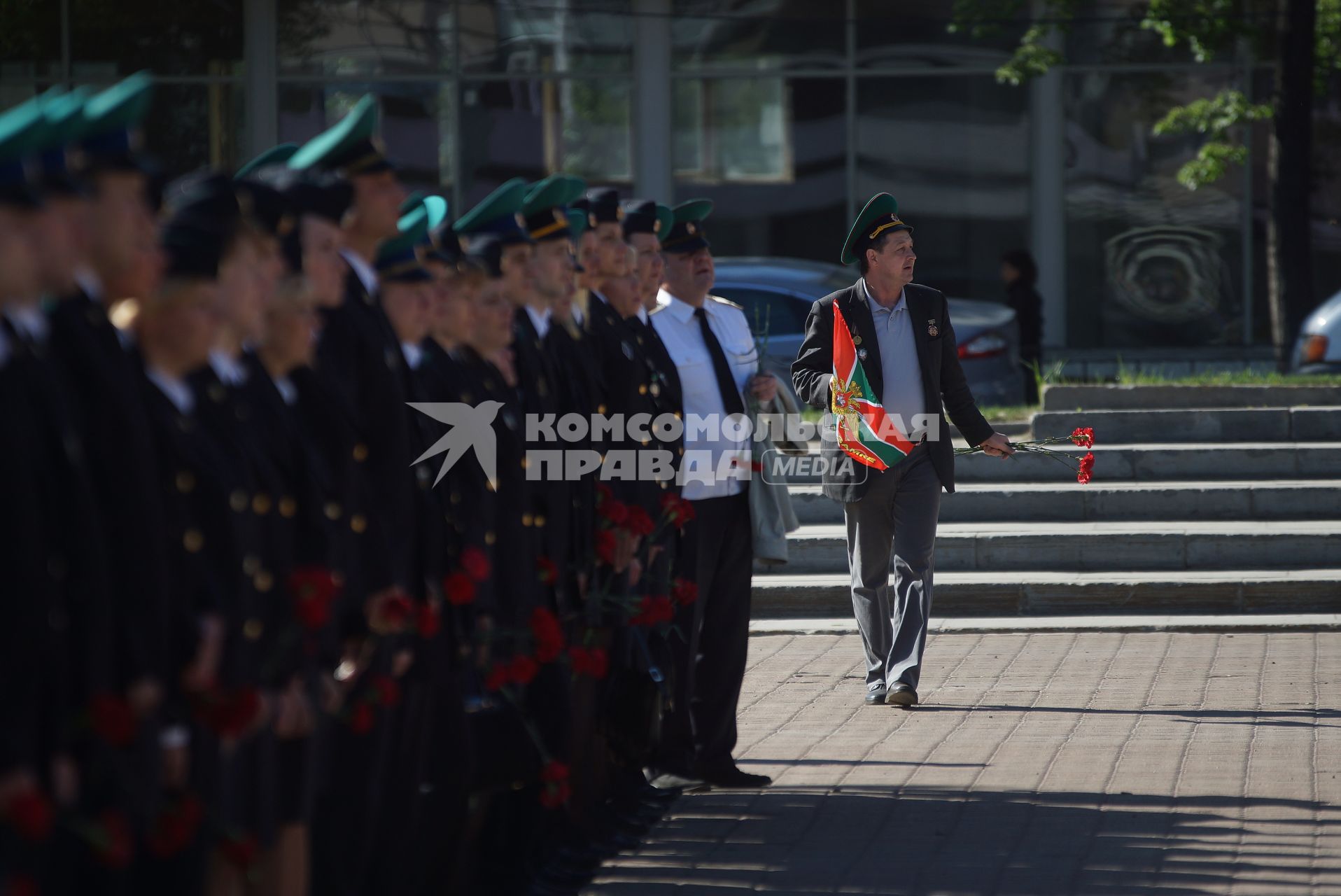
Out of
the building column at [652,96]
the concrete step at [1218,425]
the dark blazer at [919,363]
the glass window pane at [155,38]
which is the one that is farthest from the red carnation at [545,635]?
the glass window pane at [155,38]

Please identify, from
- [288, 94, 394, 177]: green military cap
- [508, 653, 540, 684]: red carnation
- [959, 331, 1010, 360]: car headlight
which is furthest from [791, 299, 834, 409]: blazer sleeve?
[959, 331, 1010, 360]: car headlight

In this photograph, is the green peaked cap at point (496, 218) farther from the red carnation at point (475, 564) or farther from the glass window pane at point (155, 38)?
the glass window pane at point (155, 38)

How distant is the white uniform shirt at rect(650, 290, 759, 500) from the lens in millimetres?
6664

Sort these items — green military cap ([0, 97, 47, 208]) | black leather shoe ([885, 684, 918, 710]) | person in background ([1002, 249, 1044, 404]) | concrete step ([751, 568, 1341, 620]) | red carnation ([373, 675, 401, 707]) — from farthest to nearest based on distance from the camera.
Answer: person in background ([1002, 249, 1044, 404]) → concrete step ([751, 568, 1341, 620]) → black leather shoe ([885, 684, 918, 710]) → red carnation ([373, 675, 401, 707]) → green military cap ([0, 97, 47, 208])

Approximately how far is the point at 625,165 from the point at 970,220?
13.6 ft

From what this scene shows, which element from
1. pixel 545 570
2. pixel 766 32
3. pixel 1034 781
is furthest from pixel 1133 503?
pixel 766 32

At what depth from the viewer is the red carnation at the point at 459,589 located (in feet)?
15.0

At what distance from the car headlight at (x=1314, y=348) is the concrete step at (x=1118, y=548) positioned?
383cm

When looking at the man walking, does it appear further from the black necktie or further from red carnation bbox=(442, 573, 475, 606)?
red carnation bbox=(442, 573, 475, 606)

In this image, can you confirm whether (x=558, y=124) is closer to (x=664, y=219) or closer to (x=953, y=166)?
(x=953, y=166)

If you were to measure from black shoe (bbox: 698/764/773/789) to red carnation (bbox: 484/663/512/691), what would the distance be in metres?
1.91

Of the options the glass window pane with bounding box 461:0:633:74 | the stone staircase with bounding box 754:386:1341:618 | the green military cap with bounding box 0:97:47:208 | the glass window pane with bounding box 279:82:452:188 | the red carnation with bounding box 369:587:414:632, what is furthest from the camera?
the glass window pane with bounding box 279:82:452:188

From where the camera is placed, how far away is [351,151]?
4.50 metres

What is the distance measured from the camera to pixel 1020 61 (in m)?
17.8
